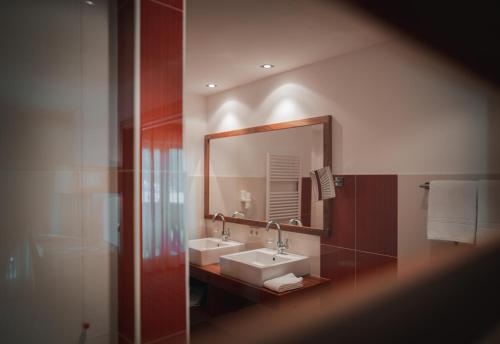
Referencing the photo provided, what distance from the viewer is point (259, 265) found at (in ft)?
2.35

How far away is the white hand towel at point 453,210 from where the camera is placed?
1.62 feet

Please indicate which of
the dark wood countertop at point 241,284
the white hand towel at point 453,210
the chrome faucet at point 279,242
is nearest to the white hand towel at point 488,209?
the white hand towel at point 453,210

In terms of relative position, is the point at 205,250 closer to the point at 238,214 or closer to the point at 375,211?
the point at 238,214

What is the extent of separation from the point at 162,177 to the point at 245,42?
0.38m

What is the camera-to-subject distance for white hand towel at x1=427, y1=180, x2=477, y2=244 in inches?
19.5

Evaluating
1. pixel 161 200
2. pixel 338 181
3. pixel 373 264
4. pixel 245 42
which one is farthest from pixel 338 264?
pixel 245 42

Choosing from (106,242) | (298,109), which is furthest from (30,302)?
(298,109)

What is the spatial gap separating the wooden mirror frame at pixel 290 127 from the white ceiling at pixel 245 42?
12cm

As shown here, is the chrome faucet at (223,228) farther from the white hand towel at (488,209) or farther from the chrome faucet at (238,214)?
the white hand towel at (488,209)

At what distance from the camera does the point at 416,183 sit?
66cm

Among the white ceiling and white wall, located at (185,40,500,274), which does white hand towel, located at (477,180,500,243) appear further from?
the white ceiling

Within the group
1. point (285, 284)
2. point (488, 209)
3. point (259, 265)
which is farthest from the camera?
point (259, 265)

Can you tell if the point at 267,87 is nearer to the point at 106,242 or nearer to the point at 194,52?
the point at 194,52

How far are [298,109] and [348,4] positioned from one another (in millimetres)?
336
